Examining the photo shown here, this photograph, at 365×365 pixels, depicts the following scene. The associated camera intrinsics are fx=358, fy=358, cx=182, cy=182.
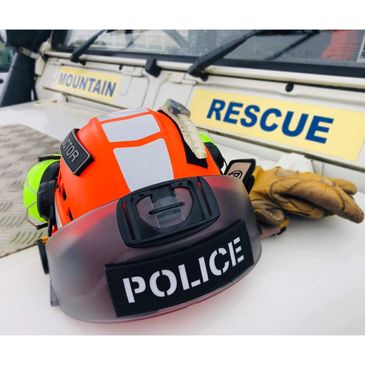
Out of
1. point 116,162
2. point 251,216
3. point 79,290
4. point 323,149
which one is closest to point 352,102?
point 323,149

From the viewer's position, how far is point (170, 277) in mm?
738

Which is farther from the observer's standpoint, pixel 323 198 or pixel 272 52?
pixel 272 52

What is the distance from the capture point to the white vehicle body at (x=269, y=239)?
Result: 2.79ft

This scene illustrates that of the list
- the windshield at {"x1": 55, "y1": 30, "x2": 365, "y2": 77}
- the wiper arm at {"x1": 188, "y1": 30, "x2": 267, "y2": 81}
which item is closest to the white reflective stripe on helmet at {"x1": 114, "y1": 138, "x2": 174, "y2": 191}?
the windshield at {"x1": 55, "y1": 30, "x2": 365, "y2": 77}

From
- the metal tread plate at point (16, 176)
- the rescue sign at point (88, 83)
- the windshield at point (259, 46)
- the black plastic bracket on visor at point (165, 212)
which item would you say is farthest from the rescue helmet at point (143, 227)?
the rescue sign at point (88, 83)

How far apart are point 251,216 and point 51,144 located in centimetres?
159

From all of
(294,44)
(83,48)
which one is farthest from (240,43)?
(83,48)

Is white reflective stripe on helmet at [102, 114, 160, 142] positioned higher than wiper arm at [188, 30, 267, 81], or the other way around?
wiper arm at [188, 30, 267, 81]

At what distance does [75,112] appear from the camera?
274cm

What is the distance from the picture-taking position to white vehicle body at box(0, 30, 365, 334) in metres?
0.85

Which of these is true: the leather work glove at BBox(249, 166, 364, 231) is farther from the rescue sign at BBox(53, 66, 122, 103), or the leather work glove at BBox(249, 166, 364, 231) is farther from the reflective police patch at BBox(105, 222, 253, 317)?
the rescue sign at BBox(53, 66, 122, 103)

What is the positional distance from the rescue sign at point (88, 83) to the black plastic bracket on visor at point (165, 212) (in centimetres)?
197

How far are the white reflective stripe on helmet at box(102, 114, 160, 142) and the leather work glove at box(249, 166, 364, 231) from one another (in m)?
0.43

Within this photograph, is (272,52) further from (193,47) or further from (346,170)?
(346,170)
